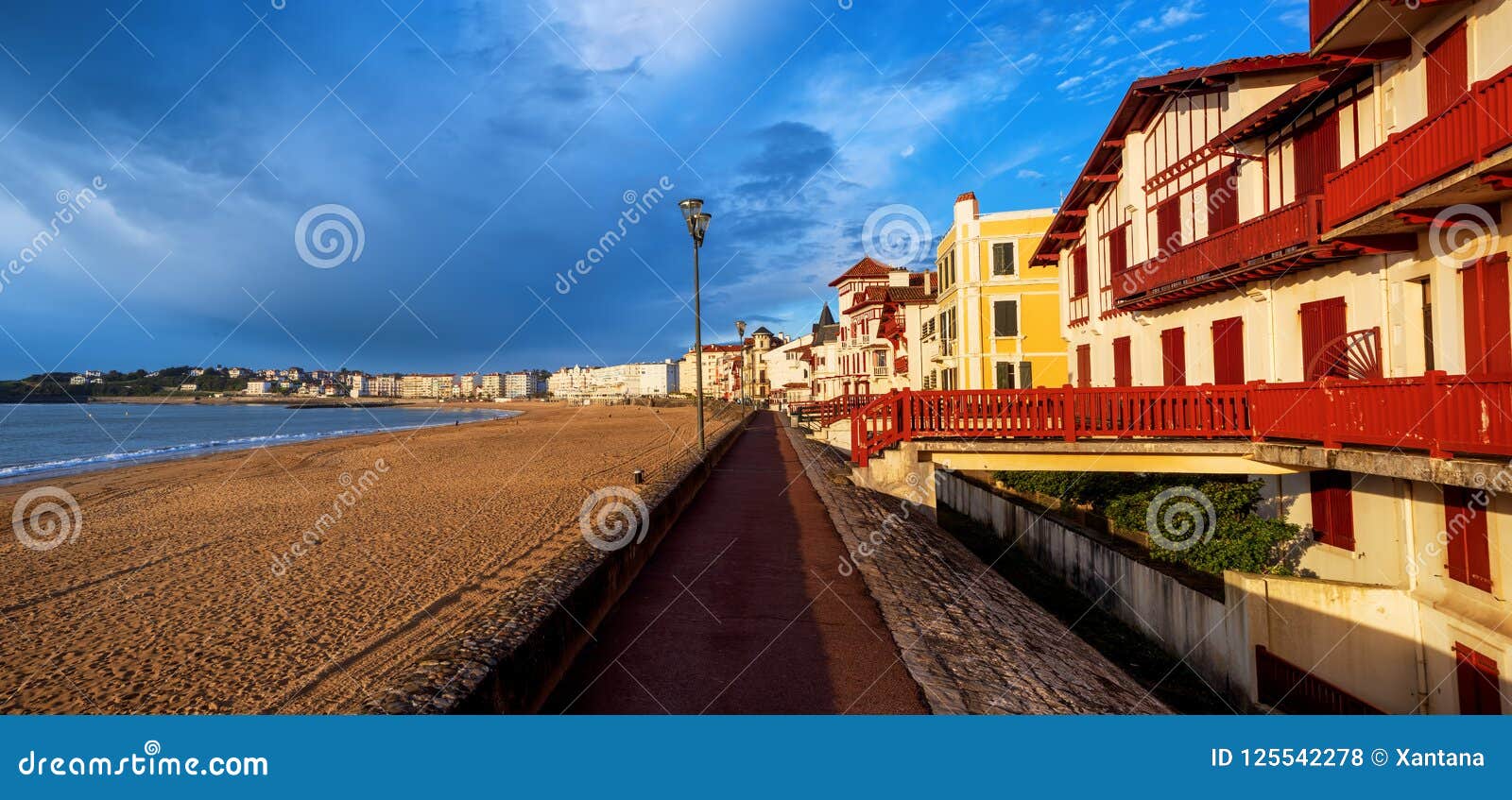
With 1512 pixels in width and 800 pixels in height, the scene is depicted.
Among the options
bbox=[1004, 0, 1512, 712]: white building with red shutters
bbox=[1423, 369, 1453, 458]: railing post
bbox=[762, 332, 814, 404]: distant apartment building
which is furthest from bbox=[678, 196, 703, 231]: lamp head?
bbox=[762, 332, 814, 404]: distant apartment building

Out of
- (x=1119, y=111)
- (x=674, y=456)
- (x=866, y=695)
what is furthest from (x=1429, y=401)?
(x=674, y=456)

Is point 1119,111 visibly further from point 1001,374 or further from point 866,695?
point 866,695

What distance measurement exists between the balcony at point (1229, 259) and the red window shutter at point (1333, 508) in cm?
368

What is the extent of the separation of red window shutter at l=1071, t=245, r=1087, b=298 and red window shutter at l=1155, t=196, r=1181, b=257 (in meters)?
4.16

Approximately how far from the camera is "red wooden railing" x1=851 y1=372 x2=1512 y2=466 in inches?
305

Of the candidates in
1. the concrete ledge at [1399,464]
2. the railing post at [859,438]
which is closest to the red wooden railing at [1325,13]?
the concrete ledge at [1399,464]

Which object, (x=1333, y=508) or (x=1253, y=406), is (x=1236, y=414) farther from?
(x=1333, y=508)

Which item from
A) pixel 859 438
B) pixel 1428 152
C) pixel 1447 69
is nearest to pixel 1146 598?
pixel 859 438

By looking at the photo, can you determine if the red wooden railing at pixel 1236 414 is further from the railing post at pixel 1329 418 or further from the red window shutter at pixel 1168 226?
the red window shutter at pixel 1168 226

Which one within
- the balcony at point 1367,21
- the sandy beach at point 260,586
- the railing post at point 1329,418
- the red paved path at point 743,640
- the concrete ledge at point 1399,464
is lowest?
the sandy beach at point 260,586

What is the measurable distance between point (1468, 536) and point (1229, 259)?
243 inches

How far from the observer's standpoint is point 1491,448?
7.29 m

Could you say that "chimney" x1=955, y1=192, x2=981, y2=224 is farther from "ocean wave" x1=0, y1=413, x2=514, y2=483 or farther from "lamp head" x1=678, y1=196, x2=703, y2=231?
Answer: "ocean wave" x1=0, y1=413, x2=514, y2=483

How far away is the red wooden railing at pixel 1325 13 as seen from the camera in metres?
10.2
